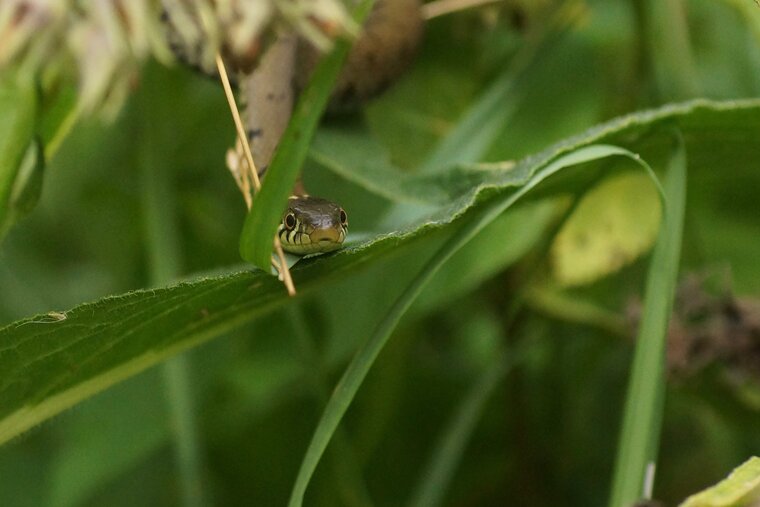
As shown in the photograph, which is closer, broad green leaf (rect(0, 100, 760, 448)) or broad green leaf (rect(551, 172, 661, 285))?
broad green leaf (rect(0, 100, 760, 448))

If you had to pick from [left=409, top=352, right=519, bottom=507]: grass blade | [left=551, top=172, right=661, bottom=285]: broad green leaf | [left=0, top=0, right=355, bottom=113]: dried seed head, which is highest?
[left=0, top=0, right=355, bottom=113]: dried seed head

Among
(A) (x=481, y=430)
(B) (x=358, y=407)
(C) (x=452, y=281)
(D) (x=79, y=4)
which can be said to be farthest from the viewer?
(A) (x=481, y=430)

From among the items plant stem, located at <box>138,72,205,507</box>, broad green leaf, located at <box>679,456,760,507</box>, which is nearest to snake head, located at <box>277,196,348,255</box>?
plant stem, located at <box>138,72,205,507</box>

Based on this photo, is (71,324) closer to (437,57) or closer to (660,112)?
(660,112)

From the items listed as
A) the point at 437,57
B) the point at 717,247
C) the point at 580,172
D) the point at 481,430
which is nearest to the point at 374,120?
the point at 437,57

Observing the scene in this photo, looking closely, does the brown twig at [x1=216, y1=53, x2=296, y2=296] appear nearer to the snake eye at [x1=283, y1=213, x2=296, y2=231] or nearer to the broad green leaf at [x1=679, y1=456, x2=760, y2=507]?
the snake eye at [x1=283, y1=213, x2=296, y2=231]

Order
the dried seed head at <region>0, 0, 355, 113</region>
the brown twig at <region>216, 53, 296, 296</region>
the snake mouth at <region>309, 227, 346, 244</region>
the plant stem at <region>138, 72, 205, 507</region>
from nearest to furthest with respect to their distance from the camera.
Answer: the dried seed head at <region>0, 0, 355, 113</region>, the brown twig at <region>216, 53, 296, 296</region>, the snake mouth at <region>309, 227, 346, 244</region>, the plant stem at <region>138, 72, 205, 507</region>

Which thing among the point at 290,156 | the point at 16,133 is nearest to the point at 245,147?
the point at 290,156

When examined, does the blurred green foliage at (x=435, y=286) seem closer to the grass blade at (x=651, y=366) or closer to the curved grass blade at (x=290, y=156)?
the grass blade at (x=651, y=366)
